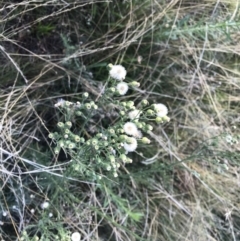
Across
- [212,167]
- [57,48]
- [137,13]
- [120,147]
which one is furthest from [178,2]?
[120,147]

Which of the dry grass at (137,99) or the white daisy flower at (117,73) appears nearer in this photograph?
the white daisy flower at (117,73)

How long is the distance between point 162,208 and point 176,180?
0.11 m

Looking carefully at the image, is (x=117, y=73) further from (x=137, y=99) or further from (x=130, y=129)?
(x=137, y=99)

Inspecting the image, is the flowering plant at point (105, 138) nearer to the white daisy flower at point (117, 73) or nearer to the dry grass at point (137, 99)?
the white daisy flower at point (117, 73)

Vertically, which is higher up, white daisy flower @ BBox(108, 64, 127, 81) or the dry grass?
white daisy flower @ BBox(108, 64, 127, 81)

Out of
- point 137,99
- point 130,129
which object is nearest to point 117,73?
point 130,129

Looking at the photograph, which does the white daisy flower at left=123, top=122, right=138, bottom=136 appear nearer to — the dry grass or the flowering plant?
the flowering plant

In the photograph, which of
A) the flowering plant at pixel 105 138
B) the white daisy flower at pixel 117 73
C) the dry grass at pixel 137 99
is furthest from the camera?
the dry grass at pixel 137 99

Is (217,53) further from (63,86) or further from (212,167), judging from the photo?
(63,86)

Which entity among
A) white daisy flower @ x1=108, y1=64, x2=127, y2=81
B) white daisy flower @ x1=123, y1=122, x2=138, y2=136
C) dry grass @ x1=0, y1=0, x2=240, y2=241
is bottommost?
dry grass @ x1=0, y1=0, x2=240, y2=241

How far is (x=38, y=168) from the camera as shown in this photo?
1327mm

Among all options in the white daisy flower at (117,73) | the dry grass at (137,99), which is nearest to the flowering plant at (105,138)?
the white daisy flower at (117,73)

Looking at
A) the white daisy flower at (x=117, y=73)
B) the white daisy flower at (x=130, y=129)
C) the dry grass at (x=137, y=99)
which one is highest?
the white daisy flower at (x=117, y=73)

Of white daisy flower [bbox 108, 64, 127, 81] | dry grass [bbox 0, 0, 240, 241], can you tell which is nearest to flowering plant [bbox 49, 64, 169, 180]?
white daisy flower [bbox 108, 64, 127, 81]
